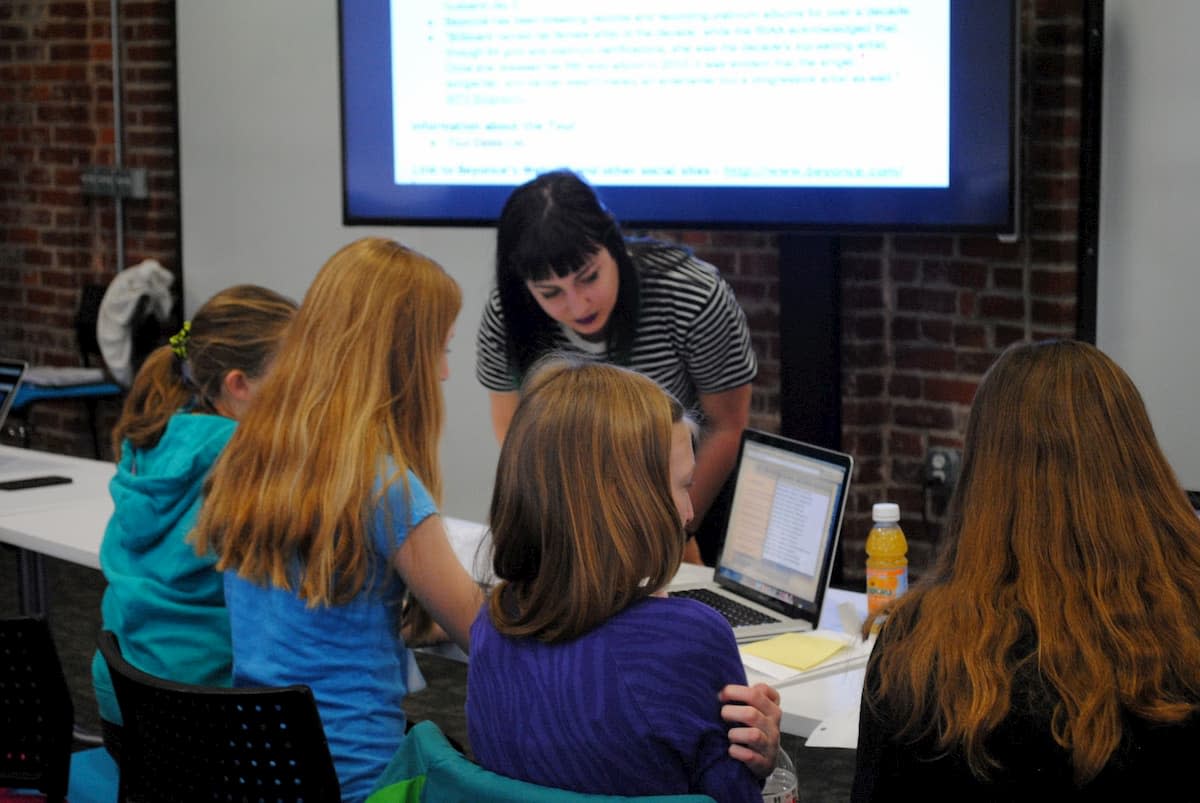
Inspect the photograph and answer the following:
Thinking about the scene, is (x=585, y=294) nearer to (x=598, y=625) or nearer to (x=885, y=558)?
(x=885, y=558)

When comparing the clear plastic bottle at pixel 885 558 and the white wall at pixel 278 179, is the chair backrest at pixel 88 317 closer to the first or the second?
the white wall at pixel 278 179

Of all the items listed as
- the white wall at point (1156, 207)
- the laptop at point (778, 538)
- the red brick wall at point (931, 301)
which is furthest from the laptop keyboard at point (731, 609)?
the red brick wall at point (931, 301)

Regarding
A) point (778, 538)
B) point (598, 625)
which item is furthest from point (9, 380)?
point (598, 625)

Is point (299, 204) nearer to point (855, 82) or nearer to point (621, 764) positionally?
point (855, 82)

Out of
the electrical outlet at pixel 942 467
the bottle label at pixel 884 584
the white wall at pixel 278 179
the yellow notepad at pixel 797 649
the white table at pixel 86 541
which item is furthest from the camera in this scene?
the white wall at pixel 278 179

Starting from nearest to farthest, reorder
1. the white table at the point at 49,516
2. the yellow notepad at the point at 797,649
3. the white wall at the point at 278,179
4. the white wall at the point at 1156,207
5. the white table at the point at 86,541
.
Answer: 1. the white table at the point at 86,541
2. the yellow notepad at the point at 797,649
3. the white table at the point at 49,516
4. the white wall at the point at 1156,207
5. the white wall at the point at 278,179

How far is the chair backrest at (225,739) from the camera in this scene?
1746 mm

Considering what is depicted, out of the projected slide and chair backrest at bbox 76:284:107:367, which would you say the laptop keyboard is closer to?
the projected slide

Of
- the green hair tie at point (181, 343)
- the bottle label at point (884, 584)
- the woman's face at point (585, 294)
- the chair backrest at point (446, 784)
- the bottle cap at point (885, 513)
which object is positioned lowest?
the bottle label at point (884, 584)

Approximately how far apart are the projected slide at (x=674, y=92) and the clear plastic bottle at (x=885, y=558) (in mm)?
1318

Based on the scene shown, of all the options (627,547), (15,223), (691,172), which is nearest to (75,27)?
(15,223)

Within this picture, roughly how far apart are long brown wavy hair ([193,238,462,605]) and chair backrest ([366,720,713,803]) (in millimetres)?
478

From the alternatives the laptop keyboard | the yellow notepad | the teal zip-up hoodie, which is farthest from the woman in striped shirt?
the teal zip-up hoodie

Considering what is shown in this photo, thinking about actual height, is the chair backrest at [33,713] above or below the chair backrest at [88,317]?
below
